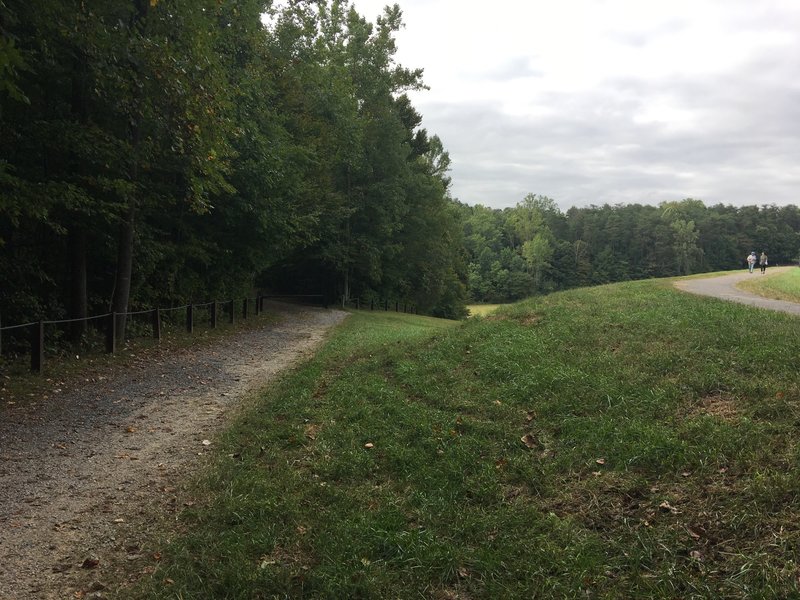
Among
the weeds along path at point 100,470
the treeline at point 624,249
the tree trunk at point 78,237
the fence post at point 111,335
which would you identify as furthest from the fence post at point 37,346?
the treeline at point 624,249

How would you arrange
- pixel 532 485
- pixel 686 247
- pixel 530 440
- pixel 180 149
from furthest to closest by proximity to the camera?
pixel 686 247, pixel 180 149, pixel 530 440, pixel 532 485

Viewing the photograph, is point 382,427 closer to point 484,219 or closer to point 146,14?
point 146,14

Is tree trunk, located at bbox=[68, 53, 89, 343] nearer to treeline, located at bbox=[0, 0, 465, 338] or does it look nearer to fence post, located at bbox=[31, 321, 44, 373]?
treeline, located at bbox=[0, 0, 465, 338]

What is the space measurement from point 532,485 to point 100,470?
13.0 feet

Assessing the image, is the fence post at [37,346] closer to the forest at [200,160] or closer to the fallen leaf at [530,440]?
the forest at [200,160]

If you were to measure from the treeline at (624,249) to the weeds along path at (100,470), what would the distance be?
78655 millimetres

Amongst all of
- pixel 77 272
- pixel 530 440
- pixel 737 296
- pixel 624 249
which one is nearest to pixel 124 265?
pixel 77 272

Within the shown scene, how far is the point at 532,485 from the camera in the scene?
13.6 ft

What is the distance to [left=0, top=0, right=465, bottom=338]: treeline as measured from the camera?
9.02 m

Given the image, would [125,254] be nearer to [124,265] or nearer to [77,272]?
[124,265]

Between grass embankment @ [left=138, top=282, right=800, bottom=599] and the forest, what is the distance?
523 centimetres

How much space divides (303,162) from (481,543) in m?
20.6

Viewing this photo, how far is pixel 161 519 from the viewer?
406 cm

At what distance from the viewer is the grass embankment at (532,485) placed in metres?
3.07
